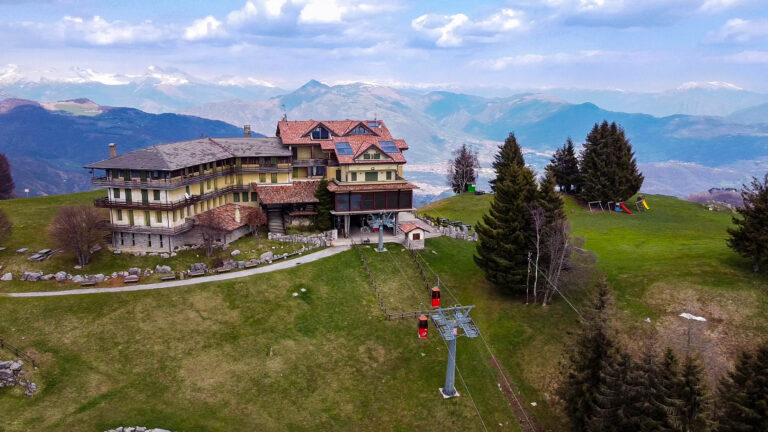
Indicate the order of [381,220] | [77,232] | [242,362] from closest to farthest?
[242,362] < [77,232] < [381,220]

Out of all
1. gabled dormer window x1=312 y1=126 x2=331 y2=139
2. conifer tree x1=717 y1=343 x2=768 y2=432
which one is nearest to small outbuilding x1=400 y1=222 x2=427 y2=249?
gabled dormer window x1=312 y1=126 x2=331 y2=139

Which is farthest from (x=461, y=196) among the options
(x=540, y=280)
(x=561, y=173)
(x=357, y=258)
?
(x=540, y=280)

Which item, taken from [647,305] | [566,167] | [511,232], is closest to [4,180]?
[511,232]

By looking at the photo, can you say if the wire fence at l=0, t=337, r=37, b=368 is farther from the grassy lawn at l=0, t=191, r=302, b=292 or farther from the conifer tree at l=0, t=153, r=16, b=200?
the conifer tree at l=0, t=153, r=16, b=200

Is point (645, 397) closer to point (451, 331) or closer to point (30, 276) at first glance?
point (451, 331)

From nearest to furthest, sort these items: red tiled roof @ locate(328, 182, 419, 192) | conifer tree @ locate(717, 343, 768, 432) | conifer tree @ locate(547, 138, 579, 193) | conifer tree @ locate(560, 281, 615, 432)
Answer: conifer tree @ locate(717, 343, 768, 432), conifer tree @ locate(560, 281, 615, 432), red tiled roof @ locate(328, 182, 419, 192), conifer tree @ locate(547, 138, 579, 193)

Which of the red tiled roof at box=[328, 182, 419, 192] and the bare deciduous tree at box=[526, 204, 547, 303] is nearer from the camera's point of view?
the bare deciduous tree at box=[526, 204, 547, 303]
